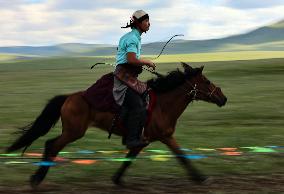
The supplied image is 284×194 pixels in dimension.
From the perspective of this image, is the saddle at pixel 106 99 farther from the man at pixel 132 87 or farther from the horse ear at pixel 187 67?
the horse ear at pixel 187 67

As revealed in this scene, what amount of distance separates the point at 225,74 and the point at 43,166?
44092 millimetres

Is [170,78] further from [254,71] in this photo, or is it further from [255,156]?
[254,71]

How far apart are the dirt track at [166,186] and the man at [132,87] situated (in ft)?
2.81

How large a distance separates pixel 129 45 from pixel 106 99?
3.28ft

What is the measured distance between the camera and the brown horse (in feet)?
26.5

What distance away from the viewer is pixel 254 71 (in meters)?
52.8

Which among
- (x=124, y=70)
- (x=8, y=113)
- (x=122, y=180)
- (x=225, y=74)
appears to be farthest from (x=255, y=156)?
(x=225, y=74)

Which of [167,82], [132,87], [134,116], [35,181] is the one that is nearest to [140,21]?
[132,87]

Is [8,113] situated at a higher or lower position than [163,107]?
lower

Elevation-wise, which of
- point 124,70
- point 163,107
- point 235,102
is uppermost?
point 124,70

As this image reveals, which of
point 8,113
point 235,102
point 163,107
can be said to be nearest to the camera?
point 163,107

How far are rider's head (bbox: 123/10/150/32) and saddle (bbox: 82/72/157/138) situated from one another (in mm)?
901

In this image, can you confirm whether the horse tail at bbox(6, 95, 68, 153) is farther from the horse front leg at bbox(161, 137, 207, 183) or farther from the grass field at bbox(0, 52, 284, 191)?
the horse front leg at bbox(161, 137, 207, 183)

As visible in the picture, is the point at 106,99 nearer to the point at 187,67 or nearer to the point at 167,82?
the point at 167,82
